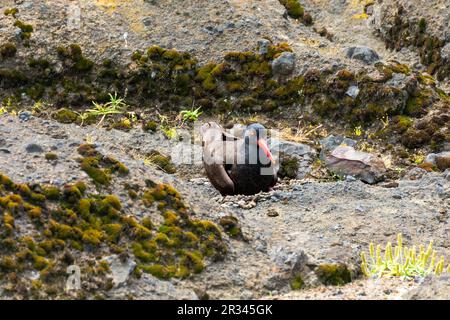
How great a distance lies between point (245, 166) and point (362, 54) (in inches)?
236

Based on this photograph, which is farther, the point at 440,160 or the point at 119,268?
the point at 440,160

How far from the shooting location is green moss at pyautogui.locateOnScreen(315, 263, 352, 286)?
1064cm

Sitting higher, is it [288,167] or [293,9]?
[293,9]

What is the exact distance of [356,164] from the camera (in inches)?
632

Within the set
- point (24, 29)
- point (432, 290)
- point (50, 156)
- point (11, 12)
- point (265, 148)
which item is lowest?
point (432, 290)

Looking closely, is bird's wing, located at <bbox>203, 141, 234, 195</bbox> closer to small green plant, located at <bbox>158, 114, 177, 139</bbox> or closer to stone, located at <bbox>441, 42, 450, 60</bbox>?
small green plant, located at <bbox>158, 114, 177, 139</bbox>

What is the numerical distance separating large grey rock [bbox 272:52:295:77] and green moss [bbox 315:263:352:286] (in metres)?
8.51

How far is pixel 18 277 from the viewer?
940cm

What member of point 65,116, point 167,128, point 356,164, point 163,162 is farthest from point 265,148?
point 65,116

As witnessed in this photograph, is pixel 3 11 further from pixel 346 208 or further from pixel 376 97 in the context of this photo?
pixel 346 208

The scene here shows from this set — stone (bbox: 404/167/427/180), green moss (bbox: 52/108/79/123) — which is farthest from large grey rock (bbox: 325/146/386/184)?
green moss (bbox: 52/108/79/123)

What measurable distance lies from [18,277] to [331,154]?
820 centimetres

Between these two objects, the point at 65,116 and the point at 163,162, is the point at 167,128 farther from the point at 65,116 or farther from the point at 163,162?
the point at 65,116

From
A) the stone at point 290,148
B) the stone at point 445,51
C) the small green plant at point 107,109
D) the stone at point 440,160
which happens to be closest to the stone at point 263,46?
the stone at point 290,148
